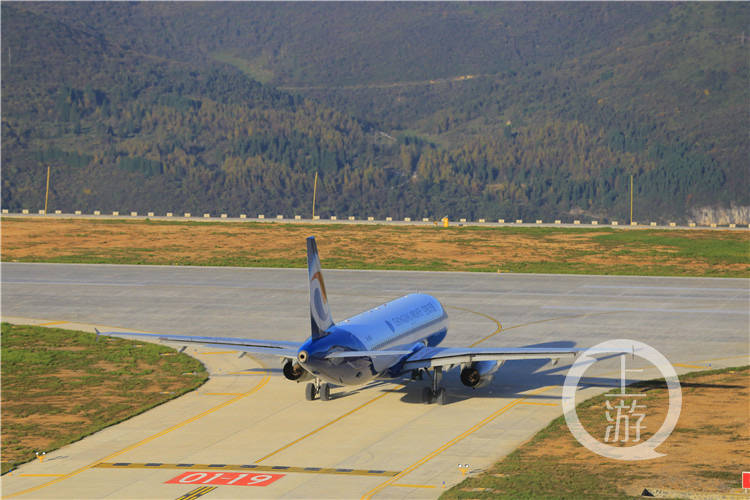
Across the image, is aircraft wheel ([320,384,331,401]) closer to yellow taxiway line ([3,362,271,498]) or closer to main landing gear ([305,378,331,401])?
main landing gear ([305,378,331,401])

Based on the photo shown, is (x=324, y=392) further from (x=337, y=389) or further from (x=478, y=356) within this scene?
(x=478, y=356)

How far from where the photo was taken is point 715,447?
115 ft

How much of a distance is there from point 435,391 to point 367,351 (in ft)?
17.6

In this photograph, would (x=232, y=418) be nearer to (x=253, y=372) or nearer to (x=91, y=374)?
(x=253, y=372)

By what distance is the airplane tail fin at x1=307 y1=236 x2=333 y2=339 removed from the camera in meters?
37.6

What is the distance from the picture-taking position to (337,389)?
44.9 metres

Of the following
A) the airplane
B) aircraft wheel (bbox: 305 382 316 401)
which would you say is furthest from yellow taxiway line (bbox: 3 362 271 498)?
aircraft wheel (bbox: 305 382 316 401)

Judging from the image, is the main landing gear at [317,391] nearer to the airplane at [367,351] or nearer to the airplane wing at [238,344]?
the airplane at [367,351]

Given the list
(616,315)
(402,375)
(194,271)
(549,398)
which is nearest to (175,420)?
(402,375)

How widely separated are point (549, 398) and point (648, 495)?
44.7ft

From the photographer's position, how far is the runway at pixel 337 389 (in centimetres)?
3334

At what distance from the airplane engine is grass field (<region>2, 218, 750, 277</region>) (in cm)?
4696

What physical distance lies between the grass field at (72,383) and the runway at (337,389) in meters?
1.28

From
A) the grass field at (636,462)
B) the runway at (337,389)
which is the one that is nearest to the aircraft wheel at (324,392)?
the runway at (337,389)
